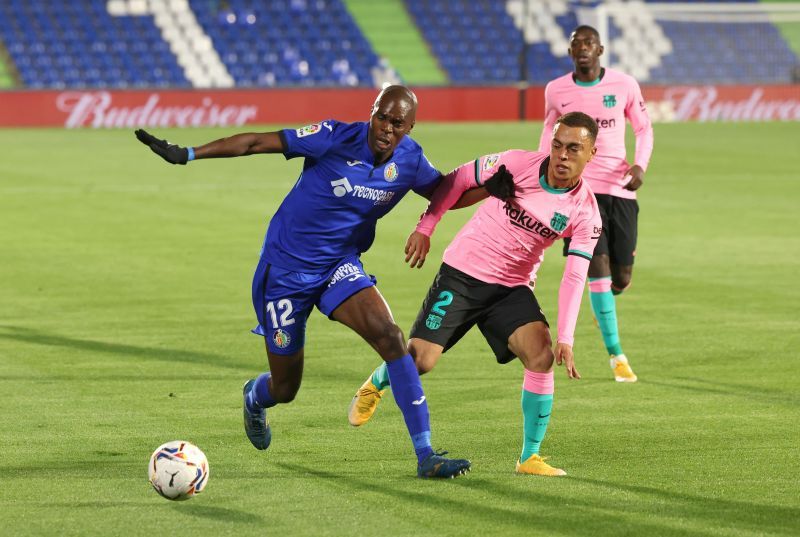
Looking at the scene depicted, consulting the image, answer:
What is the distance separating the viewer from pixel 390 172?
7.19 meters

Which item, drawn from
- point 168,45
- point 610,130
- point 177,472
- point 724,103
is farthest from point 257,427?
point 168,45

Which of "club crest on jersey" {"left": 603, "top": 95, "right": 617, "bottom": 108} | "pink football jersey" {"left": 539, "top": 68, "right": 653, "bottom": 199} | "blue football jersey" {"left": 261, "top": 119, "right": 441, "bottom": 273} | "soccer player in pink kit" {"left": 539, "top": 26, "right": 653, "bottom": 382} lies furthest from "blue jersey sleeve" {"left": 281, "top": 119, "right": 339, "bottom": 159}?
"club crest on jersey" {"left": 603, "top": 95, "right": 617, "bottom": 108}

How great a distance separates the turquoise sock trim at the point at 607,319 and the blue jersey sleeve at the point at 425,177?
2789mm

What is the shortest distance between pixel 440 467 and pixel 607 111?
14.9ft

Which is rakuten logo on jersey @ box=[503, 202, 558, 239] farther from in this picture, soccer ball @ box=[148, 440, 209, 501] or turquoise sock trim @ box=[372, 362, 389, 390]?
soccer ball @ box=[148, 440, 209, 501]

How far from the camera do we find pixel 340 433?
803 cm

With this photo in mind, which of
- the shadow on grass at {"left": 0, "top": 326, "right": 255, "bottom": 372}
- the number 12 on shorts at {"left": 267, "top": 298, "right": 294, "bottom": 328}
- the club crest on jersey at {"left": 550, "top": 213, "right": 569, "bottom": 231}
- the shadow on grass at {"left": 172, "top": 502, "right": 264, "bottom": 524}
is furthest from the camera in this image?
the shadow on grass at {"left": 0, "top": 326, "right": 255, "bottom": 372}

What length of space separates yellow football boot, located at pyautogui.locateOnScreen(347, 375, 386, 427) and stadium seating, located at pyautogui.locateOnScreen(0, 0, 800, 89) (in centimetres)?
3378

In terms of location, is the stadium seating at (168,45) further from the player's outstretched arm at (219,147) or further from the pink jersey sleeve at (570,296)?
the pink jersey sleeve at (570,296)

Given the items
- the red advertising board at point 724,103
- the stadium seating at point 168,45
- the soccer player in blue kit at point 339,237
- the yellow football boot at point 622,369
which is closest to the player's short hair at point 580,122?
the soccer player in blue kit at point 339,237

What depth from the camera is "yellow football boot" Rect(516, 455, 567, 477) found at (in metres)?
7.04

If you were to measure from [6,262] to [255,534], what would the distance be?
1012cm

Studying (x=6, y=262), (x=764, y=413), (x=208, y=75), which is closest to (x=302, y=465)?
(x=764, y=413)

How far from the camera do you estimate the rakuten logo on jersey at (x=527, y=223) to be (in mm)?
7422
